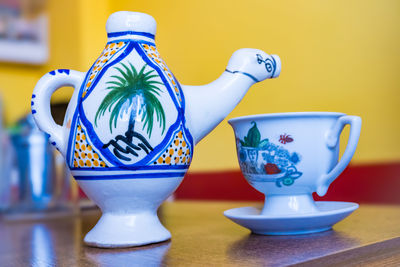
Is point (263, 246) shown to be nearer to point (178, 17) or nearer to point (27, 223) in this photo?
point (27, 223)

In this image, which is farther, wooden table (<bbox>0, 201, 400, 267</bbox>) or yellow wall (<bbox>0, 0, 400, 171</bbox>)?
yellow wall (<bbox>0, 0, 400, 171</bbox>)

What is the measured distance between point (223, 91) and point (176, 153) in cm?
9

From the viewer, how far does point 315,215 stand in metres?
0.44

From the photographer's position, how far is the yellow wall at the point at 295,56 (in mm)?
1378

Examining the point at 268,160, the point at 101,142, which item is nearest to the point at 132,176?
the point at 101,142

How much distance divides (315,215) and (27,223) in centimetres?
59

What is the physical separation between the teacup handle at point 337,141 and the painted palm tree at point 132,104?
0.59 feet

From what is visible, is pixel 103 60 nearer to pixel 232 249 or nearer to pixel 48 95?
pixel 48 95

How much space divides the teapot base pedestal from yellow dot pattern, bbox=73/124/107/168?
63mm

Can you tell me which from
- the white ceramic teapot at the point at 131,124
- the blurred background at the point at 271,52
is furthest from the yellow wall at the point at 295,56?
the white ceramic teapot at the point at 131,124

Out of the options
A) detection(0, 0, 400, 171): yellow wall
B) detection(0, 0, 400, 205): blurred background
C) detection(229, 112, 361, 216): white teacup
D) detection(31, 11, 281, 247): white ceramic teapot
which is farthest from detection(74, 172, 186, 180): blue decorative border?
detection(0, 0, 400, 171): yellow wall

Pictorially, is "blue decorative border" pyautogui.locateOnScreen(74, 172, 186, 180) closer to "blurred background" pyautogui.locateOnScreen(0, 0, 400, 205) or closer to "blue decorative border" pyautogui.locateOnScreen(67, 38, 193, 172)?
"blue decorative border" pyautogui.locateOnScreen(67, 38, 193, 172)

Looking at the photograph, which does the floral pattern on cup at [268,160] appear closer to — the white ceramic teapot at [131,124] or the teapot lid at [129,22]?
the white ceramic teapot at [131,124]

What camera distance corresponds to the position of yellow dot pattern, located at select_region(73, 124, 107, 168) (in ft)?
1.42
